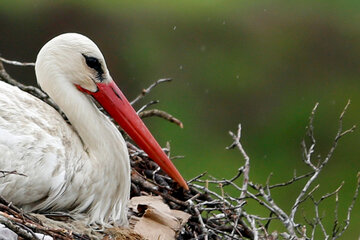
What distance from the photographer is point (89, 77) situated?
→ 242 inches

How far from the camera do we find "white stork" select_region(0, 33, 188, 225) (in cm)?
570

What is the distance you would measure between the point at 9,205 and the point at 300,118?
10254 millimetres

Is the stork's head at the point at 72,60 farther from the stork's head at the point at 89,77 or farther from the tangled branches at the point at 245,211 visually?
the tangled branches at the point at 245,211

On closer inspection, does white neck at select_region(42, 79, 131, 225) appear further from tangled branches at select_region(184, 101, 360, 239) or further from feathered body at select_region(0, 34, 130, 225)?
Answer: tangled branches at select_region(184, 101, 360, 239)

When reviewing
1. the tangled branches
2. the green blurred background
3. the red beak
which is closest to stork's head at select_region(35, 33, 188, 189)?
the red beak

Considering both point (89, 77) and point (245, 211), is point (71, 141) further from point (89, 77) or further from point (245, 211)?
point (245, 211)

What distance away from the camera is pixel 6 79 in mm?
6637

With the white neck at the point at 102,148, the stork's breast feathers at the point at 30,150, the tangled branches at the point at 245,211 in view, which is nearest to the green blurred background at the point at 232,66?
the tangled branches at the point at 245,211

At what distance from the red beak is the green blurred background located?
743cm

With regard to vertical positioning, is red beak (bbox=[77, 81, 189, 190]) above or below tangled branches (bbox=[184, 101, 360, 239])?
above

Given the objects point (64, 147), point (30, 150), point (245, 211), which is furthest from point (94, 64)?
point (245, 211)

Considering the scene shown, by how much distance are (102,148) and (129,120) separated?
0.21m

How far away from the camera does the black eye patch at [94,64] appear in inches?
240

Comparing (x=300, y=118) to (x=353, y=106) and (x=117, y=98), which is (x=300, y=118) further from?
(x=117, y=98)
